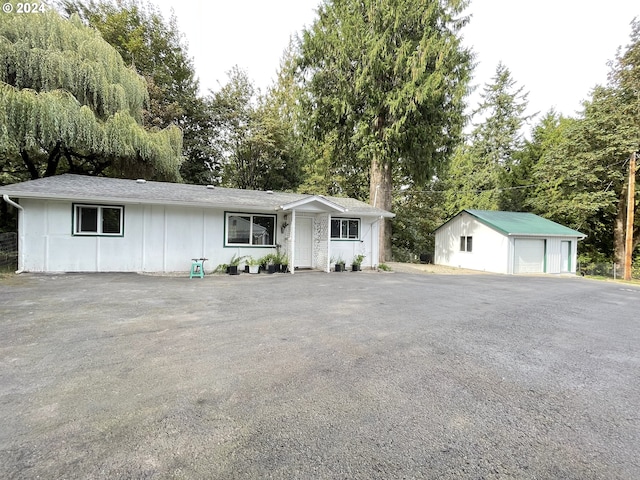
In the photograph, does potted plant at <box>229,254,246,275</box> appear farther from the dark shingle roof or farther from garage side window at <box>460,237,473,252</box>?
garage side window at <box>460,237,473,252</box>

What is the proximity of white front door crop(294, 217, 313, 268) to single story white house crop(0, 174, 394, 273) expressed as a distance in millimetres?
39

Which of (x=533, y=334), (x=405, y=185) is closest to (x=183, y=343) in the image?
(x=533, y=334)

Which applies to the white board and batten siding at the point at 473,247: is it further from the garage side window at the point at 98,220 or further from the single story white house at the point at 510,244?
the garage side window at the point at 98,220

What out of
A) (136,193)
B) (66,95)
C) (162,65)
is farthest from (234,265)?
(162,65)

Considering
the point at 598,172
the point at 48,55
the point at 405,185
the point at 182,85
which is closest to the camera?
the point at 48,55

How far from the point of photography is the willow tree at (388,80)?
1395 centimetres

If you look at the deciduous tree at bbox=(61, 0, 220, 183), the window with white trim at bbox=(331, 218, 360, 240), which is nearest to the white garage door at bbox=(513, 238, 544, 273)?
the window with white trim at bbox=(331, 218, 360, 240)

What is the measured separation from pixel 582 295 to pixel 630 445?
28.6 ft

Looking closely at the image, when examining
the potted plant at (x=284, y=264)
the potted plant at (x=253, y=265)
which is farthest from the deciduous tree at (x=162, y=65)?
the potted plant at (x=284, y=264)

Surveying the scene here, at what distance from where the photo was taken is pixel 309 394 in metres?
2.59

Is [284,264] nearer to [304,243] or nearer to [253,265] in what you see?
[253,265]

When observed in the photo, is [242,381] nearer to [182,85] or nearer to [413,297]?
[413,297]

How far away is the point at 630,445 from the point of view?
80.8 inches

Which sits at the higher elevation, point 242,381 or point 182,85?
point 182,85
